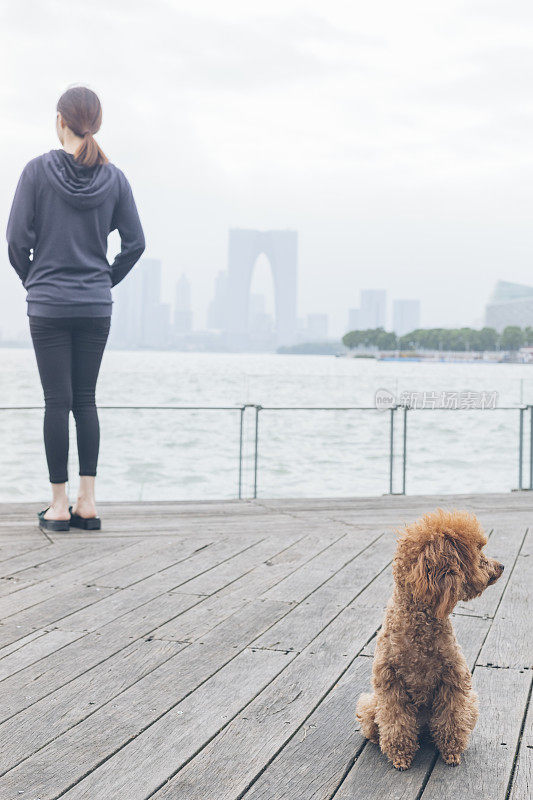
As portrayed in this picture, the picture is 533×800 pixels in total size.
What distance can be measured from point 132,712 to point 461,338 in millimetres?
40483

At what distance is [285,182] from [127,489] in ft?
264

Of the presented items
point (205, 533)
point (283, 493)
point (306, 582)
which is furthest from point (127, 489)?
point (306, 582)

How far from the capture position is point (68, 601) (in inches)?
87.4

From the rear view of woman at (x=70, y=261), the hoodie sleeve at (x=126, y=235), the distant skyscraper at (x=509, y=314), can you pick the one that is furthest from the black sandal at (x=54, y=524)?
the distant skyscraper at (x=509, y=314)

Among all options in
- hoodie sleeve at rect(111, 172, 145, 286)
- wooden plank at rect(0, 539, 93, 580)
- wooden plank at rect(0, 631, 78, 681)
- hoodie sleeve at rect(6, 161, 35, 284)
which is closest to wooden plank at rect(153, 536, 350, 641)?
wooden plank at rect(0, 631, 78, 681)

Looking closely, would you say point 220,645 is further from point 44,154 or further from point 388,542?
point 44,154

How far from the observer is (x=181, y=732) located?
1.46 metres

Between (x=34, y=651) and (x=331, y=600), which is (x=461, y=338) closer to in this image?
(x=331, y=600)

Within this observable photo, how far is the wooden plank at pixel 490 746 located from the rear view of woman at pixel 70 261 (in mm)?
1851

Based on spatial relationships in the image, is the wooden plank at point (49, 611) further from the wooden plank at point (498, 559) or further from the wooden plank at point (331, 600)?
the wooden plank at point (498, 559)

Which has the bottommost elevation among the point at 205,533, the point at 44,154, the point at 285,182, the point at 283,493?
the point at 283,493

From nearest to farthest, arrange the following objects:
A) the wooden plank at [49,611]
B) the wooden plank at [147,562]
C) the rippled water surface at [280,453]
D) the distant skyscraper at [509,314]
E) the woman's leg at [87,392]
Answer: the wooden plank at [49,611], the wooden plank at [147,562], the woman's leg at [87,392], the rippled water surface at [280,453], the distant skyscraper at [509,314]

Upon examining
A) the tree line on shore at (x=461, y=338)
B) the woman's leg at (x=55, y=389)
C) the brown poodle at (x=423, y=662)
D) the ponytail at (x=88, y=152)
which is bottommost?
the brown poodle at (x=423, y=662)

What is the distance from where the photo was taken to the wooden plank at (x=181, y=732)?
1263 mm
